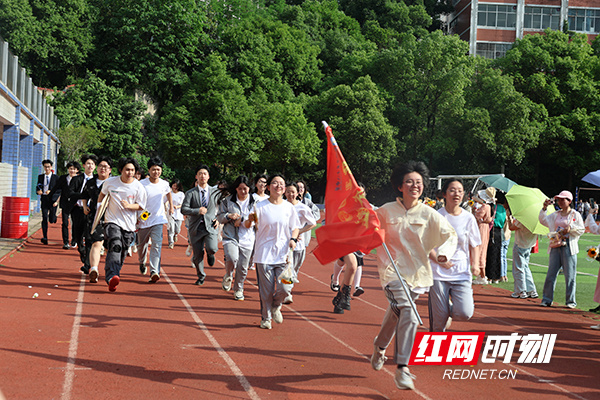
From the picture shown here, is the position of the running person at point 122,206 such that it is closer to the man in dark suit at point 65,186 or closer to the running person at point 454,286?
the man in dark suit at point 65,186

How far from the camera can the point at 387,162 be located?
4753 cm

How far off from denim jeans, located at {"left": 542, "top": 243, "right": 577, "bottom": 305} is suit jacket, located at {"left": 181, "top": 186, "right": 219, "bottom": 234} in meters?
5.85

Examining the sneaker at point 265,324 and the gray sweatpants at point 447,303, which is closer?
the gray sweatpants at point 447,303

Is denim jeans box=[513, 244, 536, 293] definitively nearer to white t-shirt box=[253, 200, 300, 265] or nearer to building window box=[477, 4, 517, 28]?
white t-shirt box=[253, 200, 300, 265]

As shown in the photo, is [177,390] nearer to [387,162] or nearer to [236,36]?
[387,162]

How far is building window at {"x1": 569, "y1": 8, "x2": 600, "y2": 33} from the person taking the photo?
61625mm

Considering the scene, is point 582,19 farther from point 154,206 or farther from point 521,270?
point 154,206

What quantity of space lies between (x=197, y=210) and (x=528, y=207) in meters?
6.24

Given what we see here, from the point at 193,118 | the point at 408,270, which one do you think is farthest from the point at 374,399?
the point at 193,118

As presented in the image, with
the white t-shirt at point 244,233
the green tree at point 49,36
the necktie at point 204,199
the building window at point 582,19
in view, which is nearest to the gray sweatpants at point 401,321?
the white t-shirt at point 244,233

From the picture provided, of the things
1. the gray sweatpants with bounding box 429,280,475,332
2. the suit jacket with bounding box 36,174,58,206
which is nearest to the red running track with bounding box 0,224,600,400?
the gray sweatpants with bounding box 429,280,475,332

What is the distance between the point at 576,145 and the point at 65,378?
50.1 meters

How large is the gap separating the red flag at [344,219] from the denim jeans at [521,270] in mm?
6545

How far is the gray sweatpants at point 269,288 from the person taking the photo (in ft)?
25.4
